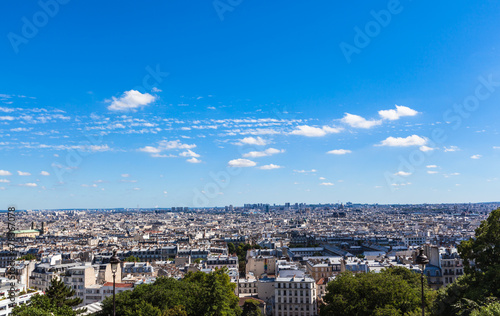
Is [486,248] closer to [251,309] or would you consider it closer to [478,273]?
[478,273]

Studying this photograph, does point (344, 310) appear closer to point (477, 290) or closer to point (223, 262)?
point (477, 290)

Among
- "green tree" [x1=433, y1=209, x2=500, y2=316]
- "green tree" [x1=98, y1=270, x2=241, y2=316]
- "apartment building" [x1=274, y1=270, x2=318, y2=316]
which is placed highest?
"green tree" [x1=433, y1=209, x2=500, y2=316]

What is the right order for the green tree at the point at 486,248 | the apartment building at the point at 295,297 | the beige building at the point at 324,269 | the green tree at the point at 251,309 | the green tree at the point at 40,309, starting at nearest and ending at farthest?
the green tree at the point at 486,248
the green tree at the point at 40,309
the green tree at the point at 251,309
the apartment building at the point at 295,297
the beige building at the point at 324,269

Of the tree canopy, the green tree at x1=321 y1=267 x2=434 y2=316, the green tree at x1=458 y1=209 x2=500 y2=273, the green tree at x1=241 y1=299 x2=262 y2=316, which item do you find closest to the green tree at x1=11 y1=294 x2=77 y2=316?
the tree canopy

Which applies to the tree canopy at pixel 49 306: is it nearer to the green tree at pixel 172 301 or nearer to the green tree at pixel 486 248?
the green tree at pixel 172 301

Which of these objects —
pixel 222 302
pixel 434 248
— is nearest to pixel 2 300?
pixel 222 302

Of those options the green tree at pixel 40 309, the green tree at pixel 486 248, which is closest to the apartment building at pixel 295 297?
the green tree at pixel 486 248

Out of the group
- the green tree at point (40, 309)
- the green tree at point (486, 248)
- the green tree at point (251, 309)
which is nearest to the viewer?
the green tree at point (486, 248)

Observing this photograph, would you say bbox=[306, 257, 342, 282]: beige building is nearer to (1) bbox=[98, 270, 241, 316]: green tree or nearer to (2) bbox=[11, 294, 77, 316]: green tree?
(1) bbox=[98, 270, 241, 316]: green tree

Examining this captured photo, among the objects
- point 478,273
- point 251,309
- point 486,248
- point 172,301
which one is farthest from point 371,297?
point 172,301
